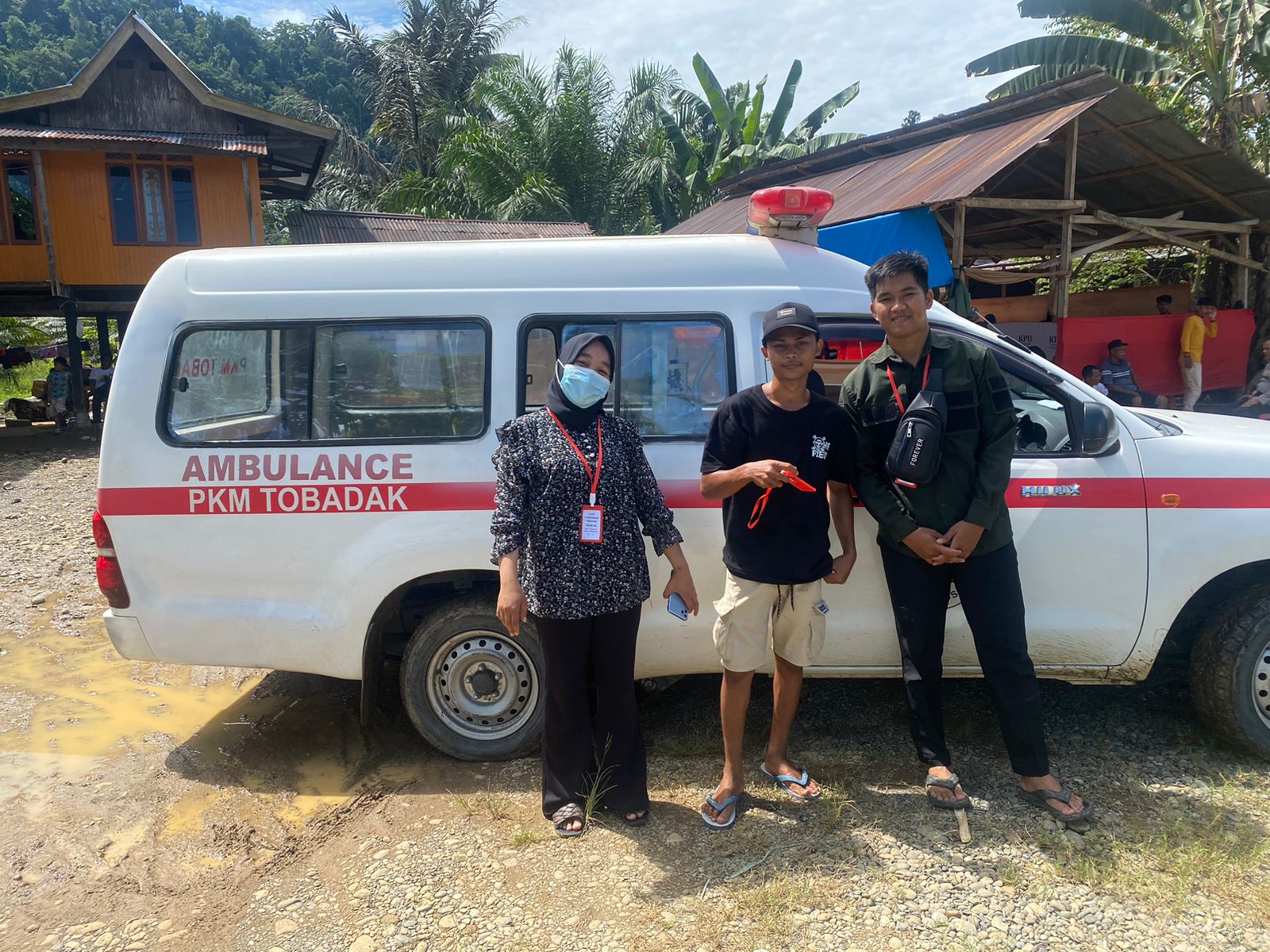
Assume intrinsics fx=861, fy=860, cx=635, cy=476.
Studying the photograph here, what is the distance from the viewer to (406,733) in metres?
4.10

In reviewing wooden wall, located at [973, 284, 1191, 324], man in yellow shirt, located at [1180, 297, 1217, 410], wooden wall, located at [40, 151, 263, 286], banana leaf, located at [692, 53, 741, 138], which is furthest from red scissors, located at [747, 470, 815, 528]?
banana leaf, located at [692, 53, 741, 138]

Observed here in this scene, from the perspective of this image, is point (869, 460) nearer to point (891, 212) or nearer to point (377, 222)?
point (891, 212)

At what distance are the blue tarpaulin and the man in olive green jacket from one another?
4521 mm

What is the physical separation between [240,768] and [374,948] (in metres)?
1.49

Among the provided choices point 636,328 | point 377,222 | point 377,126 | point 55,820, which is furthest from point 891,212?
point 377,126

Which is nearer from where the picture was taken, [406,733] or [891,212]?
[406,733]

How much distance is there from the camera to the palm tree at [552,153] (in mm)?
19281

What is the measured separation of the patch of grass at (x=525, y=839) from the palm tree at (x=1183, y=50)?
1434 centimetres

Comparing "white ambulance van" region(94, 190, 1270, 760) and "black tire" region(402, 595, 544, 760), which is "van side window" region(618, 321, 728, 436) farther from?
"black tire" region(402, 595, 544, 760)

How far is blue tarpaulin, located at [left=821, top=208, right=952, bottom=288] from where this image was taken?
750 centimetres

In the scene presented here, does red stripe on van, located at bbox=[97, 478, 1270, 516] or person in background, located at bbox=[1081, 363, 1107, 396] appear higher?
person in background, located at bbox=[1081, 363, 1107, 396]

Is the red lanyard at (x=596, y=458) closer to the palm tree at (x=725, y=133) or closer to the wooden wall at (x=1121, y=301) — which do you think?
the wooden wall at (x=1121, y=301)

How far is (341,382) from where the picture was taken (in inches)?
139

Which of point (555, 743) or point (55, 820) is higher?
point (555, 743)
